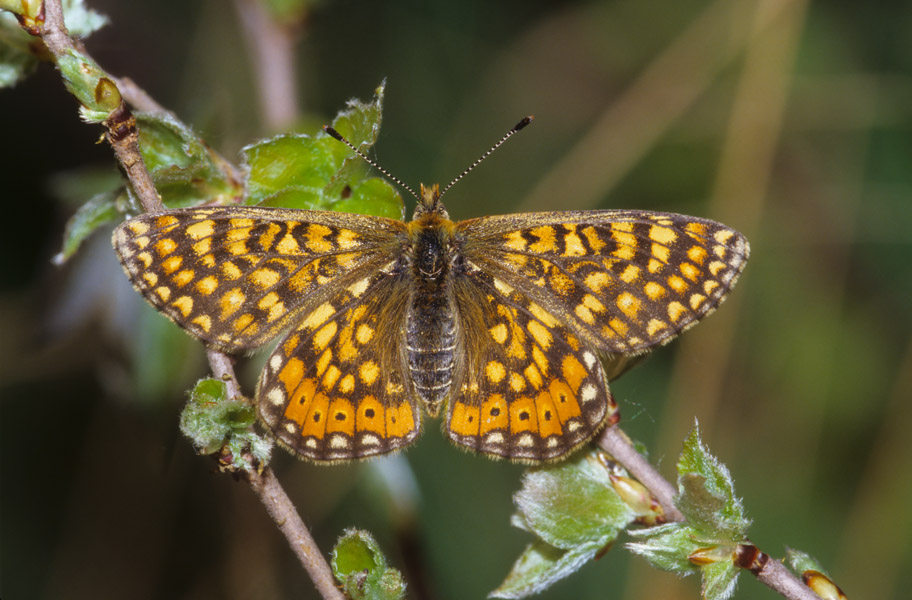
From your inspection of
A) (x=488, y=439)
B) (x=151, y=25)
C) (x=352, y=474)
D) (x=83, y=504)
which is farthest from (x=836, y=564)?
(x=151, y=25)

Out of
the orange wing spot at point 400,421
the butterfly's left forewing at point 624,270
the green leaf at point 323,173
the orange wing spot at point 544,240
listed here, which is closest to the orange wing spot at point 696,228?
the butterfly's left forewing at point 624,270

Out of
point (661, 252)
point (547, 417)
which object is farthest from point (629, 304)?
point (547, 417)

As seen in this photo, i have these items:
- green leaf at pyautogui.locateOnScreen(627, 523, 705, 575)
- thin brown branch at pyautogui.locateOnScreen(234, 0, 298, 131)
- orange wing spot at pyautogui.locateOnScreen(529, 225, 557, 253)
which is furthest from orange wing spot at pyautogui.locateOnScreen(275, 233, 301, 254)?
green leaf at pyautogui.locateOnScreen(627, 523, 705, 575)

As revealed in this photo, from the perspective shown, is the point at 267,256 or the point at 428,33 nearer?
the point at 267,256

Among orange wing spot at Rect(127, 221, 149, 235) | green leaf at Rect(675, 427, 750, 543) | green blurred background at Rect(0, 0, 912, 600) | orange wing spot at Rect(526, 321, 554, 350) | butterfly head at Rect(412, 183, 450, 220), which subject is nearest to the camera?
green leaf at Rect(675, 427, 750, 543)

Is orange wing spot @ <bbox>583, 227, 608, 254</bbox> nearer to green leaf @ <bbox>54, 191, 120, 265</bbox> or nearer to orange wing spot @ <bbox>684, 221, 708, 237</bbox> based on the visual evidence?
orange wing spot @ <bbox>684, 221, 708, 237</bbox>

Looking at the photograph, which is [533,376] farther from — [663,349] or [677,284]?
[663,349]

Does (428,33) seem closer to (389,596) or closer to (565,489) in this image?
(565,489)
